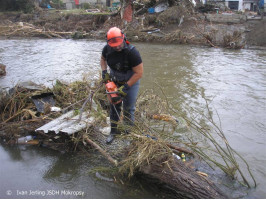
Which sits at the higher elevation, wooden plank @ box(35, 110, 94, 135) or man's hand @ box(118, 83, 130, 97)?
man's hand @ box(118, 83, 130, 97)

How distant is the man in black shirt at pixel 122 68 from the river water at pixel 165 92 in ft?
3.02

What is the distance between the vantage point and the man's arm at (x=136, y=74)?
367cm

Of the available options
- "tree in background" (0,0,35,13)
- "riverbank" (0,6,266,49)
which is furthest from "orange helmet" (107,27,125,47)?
"tree in background" (0,0,35,13)

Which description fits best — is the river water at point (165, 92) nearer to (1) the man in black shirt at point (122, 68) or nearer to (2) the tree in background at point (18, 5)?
(1) the man in black shirt at point (122, 68)

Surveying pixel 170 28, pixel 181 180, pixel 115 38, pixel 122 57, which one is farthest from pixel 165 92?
pixel 170 28

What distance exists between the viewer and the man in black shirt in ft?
11.5

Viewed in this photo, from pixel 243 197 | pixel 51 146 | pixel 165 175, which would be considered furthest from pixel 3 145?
pixel 243 197

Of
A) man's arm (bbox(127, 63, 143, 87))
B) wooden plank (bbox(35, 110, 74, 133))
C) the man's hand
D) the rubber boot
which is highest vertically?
man's arm (bbox(127, 63, 143, 87))

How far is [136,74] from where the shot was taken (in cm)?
372

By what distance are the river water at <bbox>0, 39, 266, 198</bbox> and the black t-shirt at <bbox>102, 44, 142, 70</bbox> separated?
1073mm

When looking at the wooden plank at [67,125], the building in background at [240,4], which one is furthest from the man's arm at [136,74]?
the building in background at [240,4]

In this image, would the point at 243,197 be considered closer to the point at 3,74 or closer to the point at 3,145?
the point at 3,145

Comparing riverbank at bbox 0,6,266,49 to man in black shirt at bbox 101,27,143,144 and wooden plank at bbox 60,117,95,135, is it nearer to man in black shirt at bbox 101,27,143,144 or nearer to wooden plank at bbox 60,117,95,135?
man in black shirt at bbox 101,27,143,144

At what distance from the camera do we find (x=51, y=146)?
4391mm
